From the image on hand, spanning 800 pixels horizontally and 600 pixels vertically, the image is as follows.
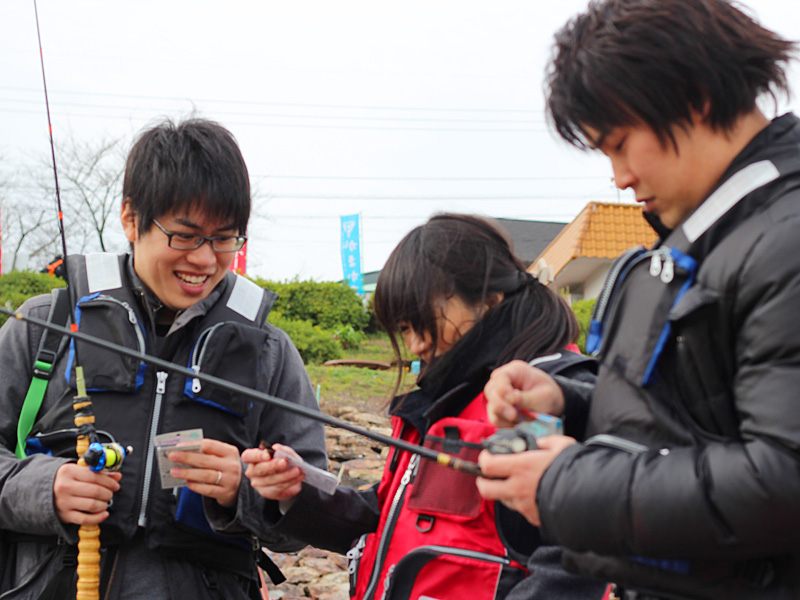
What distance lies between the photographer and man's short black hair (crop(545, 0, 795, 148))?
4.18ft

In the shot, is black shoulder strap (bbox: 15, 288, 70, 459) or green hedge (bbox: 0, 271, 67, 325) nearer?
black shoulder strap (bbox: 15, 288, 70, 459)

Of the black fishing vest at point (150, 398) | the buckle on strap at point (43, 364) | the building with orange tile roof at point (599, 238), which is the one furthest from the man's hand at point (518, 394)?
the building with orange tile roof at point (599, 238)

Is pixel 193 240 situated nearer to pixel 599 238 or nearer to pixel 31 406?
pixel 31 406

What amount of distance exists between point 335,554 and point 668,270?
14.6 feet

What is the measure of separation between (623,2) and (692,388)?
0.74 m

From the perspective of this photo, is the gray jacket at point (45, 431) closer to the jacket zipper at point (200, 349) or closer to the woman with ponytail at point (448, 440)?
the jacket zipper at point (200, 349)

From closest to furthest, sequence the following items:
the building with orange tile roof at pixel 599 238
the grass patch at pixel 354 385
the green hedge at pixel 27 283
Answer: the grass patch at pixel 354 385
the green hedge at pixel 27 283
the building with orange tile roof at pixel 599 238

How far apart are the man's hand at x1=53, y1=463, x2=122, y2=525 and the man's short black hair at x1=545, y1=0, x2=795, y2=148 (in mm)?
1565

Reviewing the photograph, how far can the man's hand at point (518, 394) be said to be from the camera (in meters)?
1.51

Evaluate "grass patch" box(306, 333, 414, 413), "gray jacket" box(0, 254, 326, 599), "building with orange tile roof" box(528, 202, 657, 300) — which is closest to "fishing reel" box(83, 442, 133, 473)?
"gray jacket" box(0, 254, 326, 599)

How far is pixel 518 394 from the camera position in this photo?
1.52m

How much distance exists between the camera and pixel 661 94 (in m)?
1.28

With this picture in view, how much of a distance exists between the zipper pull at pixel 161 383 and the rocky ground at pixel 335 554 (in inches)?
33.0

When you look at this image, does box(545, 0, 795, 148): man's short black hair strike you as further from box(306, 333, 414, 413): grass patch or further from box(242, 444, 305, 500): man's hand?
box(306, 333, 414, 413): grass patch
